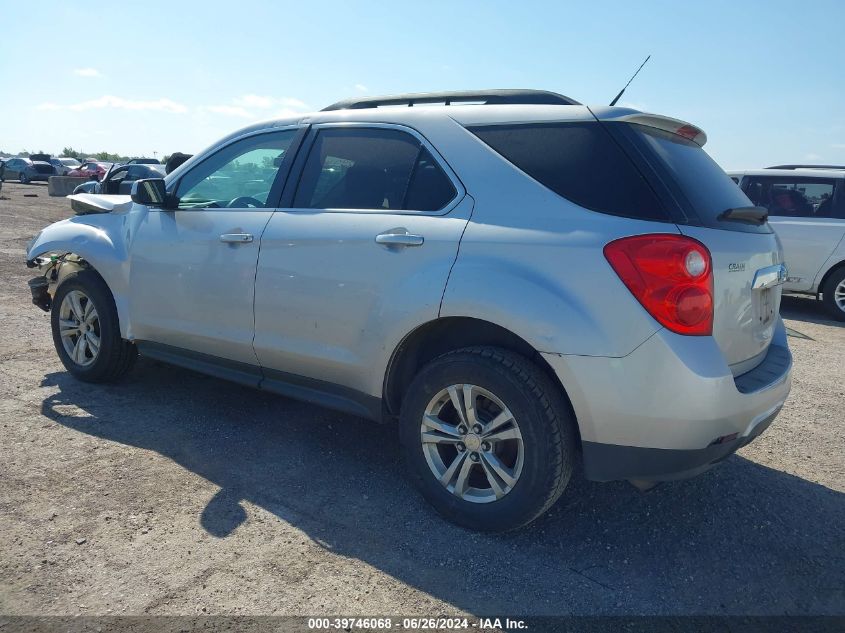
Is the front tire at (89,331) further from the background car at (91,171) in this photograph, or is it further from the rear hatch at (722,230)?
the background car at (91,171)

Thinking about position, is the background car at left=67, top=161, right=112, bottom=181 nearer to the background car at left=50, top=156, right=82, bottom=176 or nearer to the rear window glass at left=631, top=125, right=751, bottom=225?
the background car at left=50, top=156, right=82, bottom=176

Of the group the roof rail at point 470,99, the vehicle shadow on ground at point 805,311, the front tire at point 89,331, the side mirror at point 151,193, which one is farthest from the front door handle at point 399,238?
the vehicle shadow on ground at point 805,311

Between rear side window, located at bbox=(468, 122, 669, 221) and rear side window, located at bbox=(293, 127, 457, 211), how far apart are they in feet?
1.19

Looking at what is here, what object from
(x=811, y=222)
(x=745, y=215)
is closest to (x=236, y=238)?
(x=745, y=215)

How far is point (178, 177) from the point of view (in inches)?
173

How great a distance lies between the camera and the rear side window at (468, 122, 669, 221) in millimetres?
2807

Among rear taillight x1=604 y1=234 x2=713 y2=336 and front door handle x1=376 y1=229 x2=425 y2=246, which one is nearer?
rear taillight x1=604 y1=234 x2=713 y2=336

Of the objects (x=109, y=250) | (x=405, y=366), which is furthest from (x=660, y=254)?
(x=109, y=250)

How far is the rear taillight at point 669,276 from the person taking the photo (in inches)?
104

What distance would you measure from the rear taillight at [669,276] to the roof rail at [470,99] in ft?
3.05

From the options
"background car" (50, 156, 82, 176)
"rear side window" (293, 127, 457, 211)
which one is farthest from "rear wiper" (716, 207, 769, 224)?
"background car" (50, 156, 82, 176)

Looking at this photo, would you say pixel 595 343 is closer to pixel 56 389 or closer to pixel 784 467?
pixel 784 467

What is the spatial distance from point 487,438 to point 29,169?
4307 centimetres

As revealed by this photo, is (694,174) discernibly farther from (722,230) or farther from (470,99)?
(470,99)
